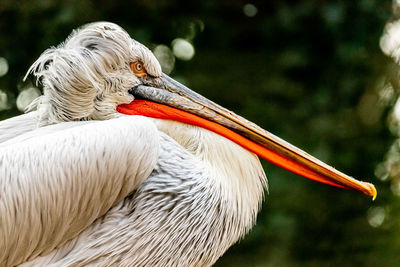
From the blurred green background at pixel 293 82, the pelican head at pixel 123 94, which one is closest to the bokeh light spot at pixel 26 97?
the blurred green background at pixel 293 82

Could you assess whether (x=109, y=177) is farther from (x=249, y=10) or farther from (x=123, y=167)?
(x=249, y=10)

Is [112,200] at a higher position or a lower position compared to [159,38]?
higher

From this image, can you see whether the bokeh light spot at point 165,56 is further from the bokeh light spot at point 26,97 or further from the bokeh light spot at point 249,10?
the bokeh light spot at point 26,97

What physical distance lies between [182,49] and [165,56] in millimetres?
181

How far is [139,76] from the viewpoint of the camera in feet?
11.8

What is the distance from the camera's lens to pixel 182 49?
20.9ft

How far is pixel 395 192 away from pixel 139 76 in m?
3.60

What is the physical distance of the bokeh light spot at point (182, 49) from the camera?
20.8ft

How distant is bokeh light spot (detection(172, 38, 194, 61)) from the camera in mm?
6328

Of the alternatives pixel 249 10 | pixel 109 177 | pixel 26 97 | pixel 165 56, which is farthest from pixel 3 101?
pixel 109 177

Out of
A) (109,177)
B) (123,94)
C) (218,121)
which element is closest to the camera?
(109,177)

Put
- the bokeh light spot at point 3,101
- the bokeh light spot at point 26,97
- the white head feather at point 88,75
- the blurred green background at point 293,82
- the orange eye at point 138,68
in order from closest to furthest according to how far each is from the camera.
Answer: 1. the white head feather at point 88,75
2. the orange eye at point 138,68
3. the bokeh light spot at point 26,97
4. the bokeh light spot at point 3,101
5. the blurred green background at point 293,82

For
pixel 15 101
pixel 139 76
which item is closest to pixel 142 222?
pixel 139 76

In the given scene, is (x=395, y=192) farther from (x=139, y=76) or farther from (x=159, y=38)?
(x=139, y=76)
